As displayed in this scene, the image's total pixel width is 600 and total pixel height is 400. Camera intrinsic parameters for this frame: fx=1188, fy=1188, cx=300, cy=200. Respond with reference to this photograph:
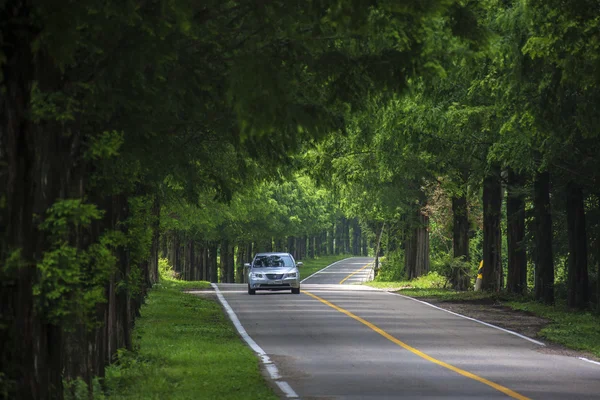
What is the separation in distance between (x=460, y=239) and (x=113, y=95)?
128ft

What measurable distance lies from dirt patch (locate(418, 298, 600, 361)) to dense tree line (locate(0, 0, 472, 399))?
10.1 meters

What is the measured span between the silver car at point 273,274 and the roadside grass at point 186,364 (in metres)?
13.0

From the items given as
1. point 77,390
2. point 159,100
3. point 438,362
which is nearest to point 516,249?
point 438,362

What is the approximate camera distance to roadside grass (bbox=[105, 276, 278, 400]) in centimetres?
1505

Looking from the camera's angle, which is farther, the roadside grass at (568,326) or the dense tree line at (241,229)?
the dense tree line at (241,229)

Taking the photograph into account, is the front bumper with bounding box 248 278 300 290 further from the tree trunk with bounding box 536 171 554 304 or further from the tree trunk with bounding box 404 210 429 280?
the tree trunk with bounding box 404 210 429 280

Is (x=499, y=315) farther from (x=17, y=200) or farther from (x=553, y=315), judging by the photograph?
(x=17, y=200)

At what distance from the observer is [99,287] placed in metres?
10.8

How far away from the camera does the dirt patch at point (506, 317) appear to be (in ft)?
74.2

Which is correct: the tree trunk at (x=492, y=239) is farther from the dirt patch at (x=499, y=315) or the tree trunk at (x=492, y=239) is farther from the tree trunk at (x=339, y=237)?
the tree trunk at (x=339, y=237)

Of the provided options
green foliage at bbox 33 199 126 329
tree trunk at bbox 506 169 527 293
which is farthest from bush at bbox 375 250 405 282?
green foliage at bbox 33 199 126 329

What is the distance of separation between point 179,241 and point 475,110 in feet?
168

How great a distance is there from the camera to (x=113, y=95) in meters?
11.3

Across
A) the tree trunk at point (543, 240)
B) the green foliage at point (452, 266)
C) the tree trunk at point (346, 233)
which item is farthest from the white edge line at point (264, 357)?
the tree trunk at point (346, 233)
